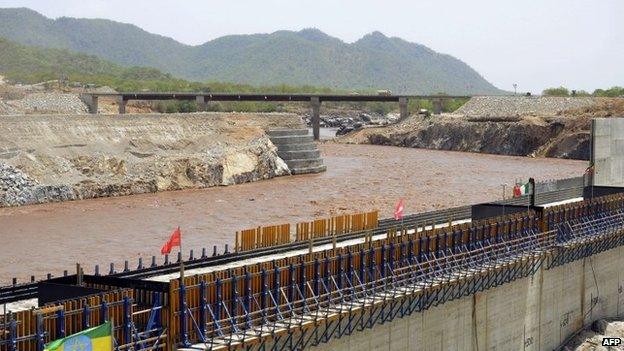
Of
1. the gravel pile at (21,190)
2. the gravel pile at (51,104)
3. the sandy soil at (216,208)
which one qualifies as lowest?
the sandy soil at (216,208)

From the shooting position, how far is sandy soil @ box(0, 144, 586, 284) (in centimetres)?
4628

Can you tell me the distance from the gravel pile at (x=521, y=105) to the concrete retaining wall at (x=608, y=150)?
3503 inches

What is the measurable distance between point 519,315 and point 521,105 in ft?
389

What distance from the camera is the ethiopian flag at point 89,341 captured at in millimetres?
15102

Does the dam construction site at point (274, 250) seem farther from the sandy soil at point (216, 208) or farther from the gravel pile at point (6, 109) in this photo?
the gravel pile at point (6, 109)

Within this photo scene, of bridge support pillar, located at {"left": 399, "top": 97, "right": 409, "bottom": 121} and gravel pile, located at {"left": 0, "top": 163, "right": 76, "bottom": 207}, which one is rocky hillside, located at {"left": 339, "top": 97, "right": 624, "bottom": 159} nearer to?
bridge support pillar, located at {"left": 399, "top": 97, "right": 409, "bottom": 121}

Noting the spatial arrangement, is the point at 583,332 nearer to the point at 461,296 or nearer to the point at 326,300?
the point at 461,296

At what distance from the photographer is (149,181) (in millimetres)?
73000

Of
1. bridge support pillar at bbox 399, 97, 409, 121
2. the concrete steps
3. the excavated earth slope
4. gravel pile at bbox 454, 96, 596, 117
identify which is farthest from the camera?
bridge support pillar at bbox 399, 97, 409, 121

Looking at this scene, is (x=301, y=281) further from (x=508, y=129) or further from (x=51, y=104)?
(x=508, y=129)

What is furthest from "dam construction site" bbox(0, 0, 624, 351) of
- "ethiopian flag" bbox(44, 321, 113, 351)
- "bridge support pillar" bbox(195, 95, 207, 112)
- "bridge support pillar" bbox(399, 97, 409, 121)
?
"bridge support pillar" bbox(399, 97, 409, 121)

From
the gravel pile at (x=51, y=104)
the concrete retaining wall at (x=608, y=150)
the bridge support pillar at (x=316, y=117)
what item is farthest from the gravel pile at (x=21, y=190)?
the bridge support pillar at (x=316, y=117)

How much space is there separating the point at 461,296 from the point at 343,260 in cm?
503

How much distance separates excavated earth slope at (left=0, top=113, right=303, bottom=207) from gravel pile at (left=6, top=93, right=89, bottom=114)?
22880 millimetres
